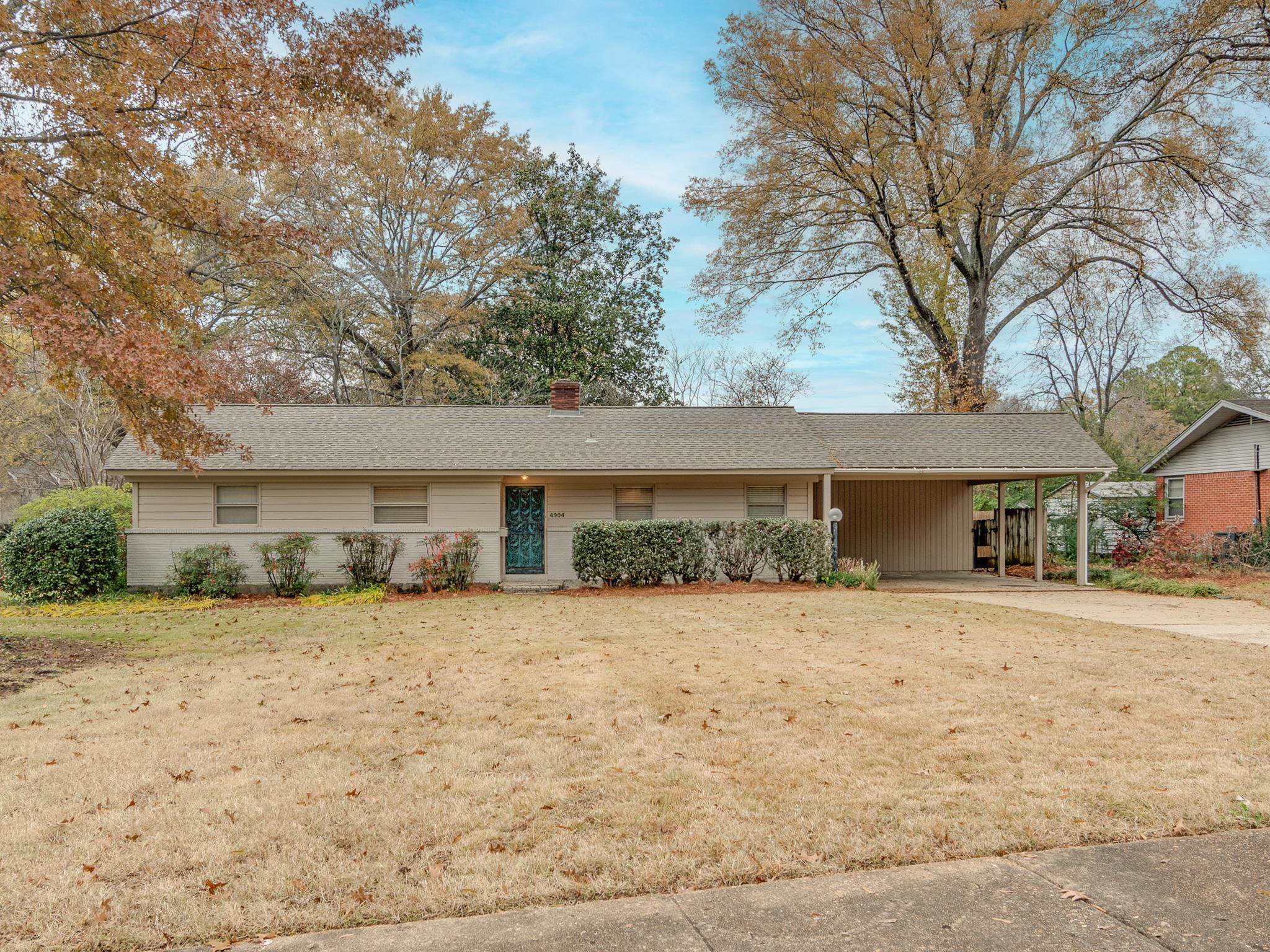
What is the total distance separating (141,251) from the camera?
9.62 metres

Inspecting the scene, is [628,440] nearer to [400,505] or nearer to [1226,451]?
[400,505]

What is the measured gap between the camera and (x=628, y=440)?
16578 mm

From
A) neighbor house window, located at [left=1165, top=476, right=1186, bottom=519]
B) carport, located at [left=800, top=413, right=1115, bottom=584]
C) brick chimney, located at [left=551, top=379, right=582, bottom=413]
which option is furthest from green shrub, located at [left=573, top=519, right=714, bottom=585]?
neighbor house window, located at [left=1165, top=476, right=1186, bottom=519]

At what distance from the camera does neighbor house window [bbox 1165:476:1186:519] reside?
2292 centimetres

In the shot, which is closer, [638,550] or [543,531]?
[638,550]

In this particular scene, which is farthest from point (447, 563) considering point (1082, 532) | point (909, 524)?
point (1082, 532)

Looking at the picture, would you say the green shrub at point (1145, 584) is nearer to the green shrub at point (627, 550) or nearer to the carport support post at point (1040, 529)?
the carport support post at point (1040, 529)

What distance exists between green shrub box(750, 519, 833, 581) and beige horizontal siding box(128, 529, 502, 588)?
5263 mm

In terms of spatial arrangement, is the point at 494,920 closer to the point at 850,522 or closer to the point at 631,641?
the point at 631,641

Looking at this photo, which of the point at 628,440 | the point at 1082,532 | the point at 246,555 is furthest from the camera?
the point at 628,440

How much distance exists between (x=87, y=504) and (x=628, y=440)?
34.6 ft

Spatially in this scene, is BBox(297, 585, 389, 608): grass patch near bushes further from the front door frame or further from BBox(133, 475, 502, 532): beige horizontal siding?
the front door frame

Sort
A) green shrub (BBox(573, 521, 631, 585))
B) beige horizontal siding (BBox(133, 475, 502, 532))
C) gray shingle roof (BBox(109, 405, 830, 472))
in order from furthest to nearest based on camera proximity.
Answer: gray shingle roof (BBox(109, 405, 830, 472))
beige horizontal siding (BBox(133, 475, 502, 532))
green shrub (BBox(573, 521, 631, 585))

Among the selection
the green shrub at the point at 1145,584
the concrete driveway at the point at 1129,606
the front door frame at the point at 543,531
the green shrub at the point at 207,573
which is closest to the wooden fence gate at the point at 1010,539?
the green shrub at the point at 1145,584
